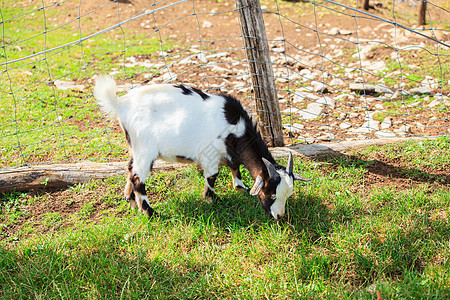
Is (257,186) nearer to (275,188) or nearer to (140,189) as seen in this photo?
(275,188)

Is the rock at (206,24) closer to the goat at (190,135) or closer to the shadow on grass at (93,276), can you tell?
the goat at (190,135)

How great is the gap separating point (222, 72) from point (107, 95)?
361 cm

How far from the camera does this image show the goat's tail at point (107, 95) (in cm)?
357

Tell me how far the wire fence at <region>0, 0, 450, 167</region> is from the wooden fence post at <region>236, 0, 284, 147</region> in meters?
0.14

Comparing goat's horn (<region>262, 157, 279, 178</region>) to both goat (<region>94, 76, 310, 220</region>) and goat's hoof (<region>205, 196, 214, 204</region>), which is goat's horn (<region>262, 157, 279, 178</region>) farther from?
goat's hoof (<region>205, 196, 214, 204</region>)

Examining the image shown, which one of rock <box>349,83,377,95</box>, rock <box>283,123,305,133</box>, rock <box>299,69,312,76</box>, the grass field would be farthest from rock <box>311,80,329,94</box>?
the grass field

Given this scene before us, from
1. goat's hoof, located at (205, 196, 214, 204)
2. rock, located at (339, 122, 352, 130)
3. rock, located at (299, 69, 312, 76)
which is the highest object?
goat's hoof, located at (205, 196, 214, 204)

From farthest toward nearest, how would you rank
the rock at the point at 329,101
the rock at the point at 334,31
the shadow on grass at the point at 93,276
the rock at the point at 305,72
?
the rock at the point at 334,31 < the rock at the point at 305,72 < the rock at the point at 329,101 < the shadow on grass at the point at 93,276

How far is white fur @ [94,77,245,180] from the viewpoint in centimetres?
354

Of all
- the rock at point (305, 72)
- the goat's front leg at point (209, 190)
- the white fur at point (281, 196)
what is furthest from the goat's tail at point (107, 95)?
the rock at point (305, 72)

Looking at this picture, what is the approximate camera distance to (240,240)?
3291 millimetres

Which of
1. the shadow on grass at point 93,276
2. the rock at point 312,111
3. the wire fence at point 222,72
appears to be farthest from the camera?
the rock at point 312,111

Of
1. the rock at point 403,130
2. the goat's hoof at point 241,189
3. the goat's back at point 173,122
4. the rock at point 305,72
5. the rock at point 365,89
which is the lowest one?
the rock at point 403,130

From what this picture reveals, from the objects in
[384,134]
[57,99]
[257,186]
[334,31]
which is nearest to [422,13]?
[334,31]
